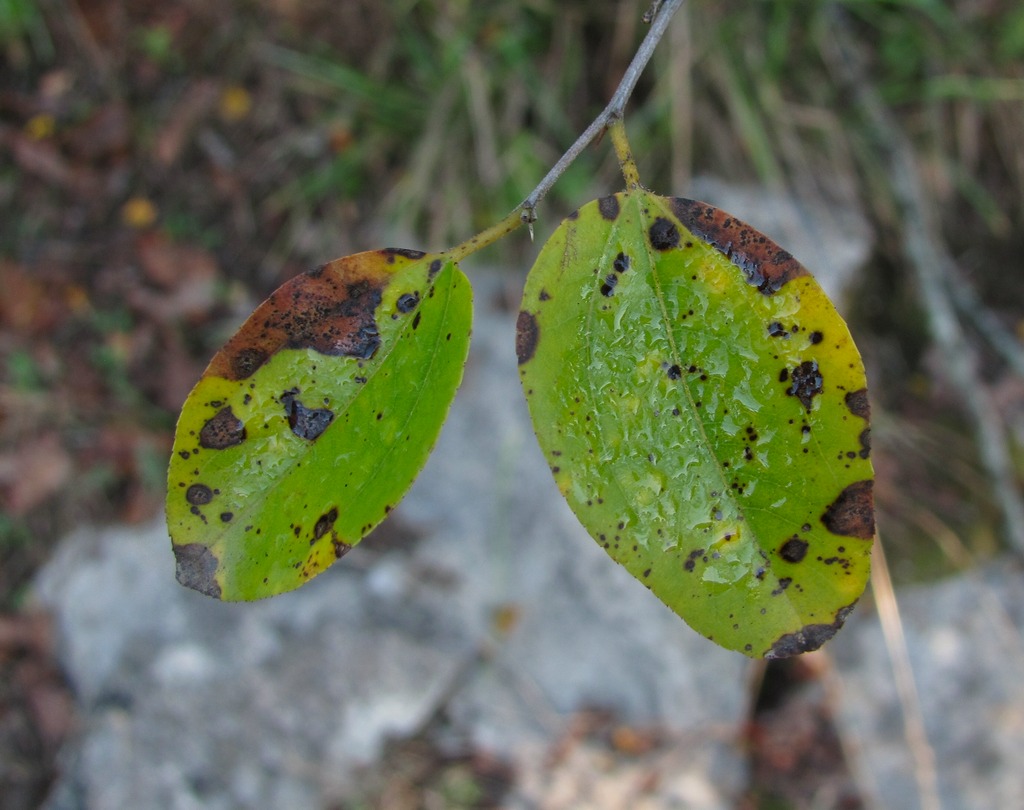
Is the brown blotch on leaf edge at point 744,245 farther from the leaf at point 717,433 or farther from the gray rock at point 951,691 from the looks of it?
the gray rock at point 951,691

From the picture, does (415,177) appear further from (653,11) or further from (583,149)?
(583,149)

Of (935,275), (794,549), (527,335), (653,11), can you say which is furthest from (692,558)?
(935,275)

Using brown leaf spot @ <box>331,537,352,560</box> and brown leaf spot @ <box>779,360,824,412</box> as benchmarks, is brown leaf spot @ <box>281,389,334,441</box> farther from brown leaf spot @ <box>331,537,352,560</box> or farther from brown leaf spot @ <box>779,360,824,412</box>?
brown leaf spot @ <box>779,360,824,412</box>

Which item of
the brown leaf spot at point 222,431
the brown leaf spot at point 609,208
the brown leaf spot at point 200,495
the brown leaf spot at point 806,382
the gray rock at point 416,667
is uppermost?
the brown leaf spot at point 609,208

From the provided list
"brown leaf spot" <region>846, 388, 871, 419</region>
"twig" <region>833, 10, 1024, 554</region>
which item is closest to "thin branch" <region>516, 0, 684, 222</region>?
"brown leaf spot" <region>846, 388, 871, 419</region>

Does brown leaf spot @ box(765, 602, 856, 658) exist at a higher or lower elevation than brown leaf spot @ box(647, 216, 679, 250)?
lower

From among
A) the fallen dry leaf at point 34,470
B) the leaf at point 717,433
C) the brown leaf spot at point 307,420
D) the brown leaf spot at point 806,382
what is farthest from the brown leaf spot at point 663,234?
the fallen dry leaf at point 34,470
